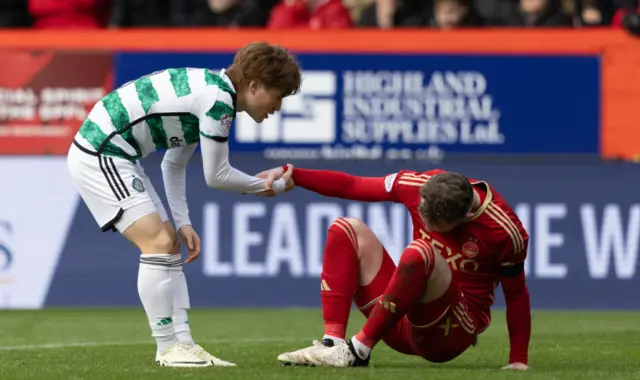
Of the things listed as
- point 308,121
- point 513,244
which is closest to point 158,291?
point 513,244

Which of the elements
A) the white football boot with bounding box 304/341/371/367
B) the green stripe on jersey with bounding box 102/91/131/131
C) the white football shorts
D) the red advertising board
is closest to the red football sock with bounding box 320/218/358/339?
the white football boot with bounding box 304/341/371/367

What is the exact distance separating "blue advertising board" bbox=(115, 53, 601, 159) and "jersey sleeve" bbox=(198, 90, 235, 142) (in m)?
6.18

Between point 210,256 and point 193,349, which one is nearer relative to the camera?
point 193,349

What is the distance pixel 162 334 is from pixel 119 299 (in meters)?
5.38

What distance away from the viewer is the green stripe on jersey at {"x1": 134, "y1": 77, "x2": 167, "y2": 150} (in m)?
7.04

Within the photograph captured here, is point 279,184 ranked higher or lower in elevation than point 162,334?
higher

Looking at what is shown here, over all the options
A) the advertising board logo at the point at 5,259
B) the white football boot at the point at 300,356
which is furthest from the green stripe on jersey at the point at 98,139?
the advertising board logo at the point at 5,259

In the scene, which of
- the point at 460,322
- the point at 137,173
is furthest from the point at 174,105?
the point at 460,322

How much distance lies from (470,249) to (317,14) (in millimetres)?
7342

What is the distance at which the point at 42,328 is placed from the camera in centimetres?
1060

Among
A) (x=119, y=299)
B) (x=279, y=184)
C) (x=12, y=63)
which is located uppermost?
(x=12, y=63)

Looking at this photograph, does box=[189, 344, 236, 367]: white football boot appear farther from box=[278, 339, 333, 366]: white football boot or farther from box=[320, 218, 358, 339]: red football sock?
box=[320, 218, 358, 339]: red football sock

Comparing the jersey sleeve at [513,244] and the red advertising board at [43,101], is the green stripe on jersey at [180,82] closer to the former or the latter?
the jersey sleeve at [513,244]

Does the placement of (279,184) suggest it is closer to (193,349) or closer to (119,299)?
(193,349)
